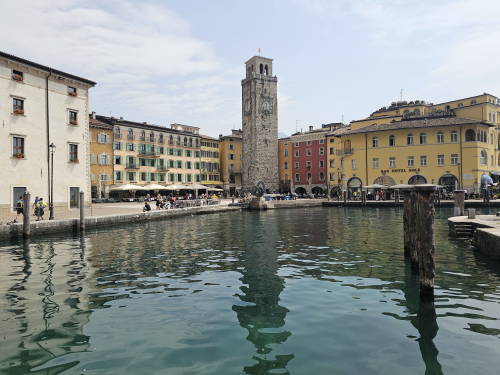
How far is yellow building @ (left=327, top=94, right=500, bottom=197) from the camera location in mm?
50688

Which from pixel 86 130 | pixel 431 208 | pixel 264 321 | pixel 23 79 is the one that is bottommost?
pixel 264 321

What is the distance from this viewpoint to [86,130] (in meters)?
35.4

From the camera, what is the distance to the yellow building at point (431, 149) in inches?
1996

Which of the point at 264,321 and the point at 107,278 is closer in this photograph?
the point at 264,321

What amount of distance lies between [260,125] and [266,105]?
4.36 metres

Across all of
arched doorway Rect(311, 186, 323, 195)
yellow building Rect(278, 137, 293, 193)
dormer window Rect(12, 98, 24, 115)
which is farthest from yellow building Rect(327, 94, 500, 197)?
dormer window Rect(12, 98, 24, 115)

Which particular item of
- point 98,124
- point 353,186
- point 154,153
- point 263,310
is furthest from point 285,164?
point 263,310

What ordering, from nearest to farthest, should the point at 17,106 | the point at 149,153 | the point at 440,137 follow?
the point at 17,106 < the point at 440,137 < the point at 149,153

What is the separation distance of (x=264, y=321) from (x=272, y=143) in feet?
228

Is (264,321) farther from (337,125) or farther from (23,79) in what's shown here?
(337,125)

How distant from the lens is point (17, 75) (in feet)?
96.7

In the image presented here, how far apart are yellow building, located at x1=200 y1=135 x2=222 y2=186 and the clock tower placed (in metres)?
6.55

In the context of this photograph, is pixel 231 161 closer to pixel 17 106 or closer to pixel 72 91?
pixel 72 91

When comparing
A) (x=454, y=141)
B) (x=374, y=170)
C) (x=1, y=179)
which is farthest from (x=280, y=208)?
(x=1, y=179)
